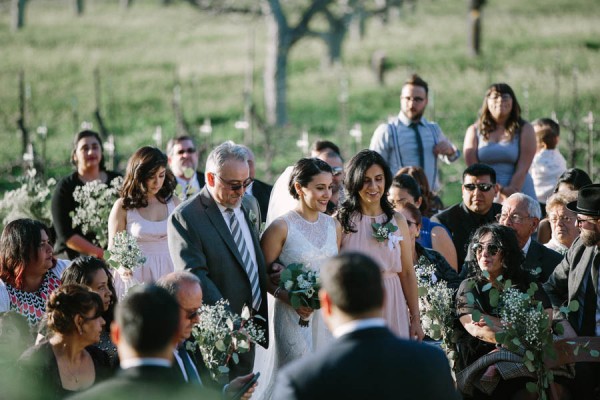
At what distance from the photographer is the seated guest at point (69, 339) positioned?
5.48 metres

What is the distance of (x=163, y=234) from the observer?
8367 mm

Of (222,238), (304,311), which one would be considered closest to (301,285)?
(304,311)

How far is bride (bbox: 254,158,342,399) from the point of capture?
7234 millimetres

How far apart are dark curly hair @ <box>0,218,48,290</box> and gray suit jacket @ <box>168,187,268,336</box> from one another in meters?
1.15

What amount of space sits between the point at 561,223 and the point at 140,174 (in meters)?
3.67

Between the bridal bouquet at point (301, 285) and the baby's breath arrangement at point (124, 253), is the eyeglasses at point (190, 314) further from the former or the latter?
the baby's breath arrangement at point (124, 253)

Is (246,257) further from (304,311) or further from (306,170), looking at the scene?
(306,170)

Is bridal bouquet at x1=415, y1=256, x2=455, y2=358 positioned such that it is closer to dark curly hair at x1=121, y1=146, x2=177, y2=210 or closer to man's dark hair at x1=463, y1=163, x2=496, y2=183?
man's dark hair at x1=463, y1=163, x2=496, y2=183

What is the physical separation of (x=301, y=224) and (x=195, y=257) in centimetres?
93

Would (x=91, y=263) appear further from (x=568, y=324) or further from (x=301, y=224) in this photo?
(x=568, y=324)

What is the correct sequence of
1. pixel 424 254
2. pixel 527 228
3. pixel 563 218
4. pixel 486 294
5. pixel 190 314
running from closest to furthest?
1. pixel 190 314
2. pixel 486 294
3. pixel 424 254
4. pixel 527 228
5. pixel 563 218

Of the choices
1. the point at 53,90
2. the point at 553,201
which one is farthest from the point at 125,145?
the point at 553,201

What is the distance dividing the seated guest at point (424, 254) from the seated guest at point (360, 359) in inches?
146

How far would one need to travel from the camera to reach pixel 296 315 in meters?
7.35
